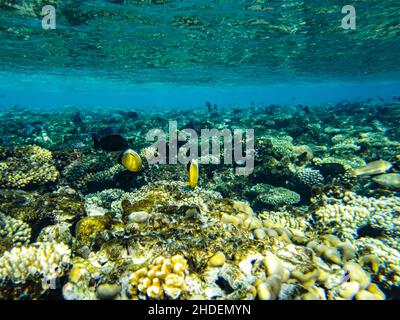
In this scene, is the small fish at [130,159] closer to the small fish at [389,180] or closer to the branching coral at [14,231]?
the branching coral at [14,231]

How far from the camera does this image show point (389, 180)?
23.6ft

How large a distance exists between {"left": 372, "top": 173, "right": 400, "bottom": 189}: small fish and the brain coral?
31.2ft

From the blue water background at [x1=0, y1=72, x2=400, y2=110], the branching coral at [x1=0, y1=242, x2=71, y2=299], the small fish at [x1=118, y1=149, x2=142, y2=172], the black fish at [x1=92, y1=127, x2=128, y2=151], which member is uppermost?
the blue water background at [x1=0, y1=72, x2=400, y2=110]

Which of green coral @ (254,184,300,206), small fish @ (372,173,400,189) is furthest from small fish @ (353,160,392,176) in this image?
green coral @ (254,184,300,206)

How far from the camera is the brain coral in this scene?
6914 millimetres

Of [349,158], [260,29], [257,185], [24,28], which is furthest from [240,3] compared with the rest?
[24,28]

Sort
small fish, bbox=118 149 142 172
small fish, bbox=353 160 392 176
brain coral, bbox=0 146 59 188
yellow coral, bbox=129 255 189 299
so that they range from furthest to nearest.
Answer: small fish, bbox=353 160 392 176 < brain coral, bbox=0 146 59 188 < small fish, bbox=118 149 142 172 < yellow coral, bbox=129 255 189 299

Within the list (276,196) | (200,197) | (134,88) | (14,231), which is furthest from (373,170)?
(134,88)

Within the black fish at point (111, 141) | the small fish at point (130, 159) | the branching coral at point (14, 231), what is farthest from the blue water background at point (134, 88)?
the branching coral at point (14, 231)

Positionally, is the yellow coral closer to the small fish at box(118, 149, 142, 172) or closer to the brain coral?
the small fish at box(118, 149, 142, 172)

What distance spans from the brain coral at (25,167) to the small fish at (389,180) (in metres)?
9.50

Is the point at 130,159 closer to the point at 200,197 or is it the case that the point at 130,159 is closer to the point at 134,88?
the point at 200,197

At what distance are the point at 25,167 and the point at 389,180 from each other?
34.3 feet
